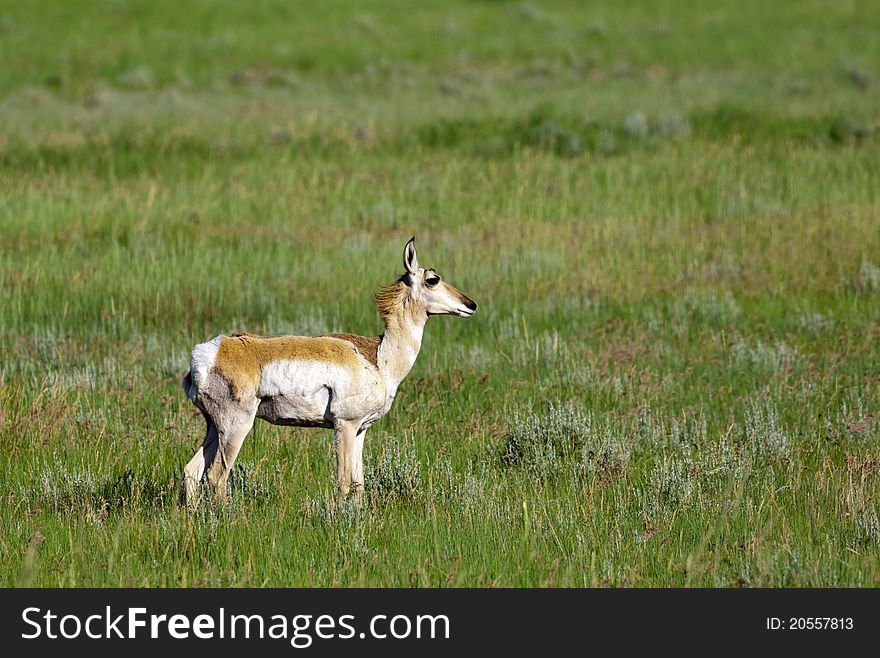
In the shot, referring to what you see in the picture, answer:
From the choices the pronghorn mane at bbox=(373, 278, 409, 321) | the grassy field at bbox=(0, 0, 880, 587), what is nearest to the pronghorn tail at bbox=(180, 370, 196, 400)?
the grassy field at bbox=(0, 0, 880, 587)

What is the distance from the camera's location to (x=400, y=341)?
7.65 meters

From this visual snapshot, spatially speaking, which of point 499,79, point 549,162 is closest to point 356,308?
point 549,162

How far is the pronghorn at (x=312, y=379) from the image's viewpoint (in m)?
7.08

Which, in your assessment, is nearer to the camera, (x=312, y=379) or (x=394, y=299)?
(x=312, y=379)

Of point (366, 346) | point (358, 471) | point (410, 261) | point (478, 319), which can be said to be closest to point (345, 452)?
point (358, 471)

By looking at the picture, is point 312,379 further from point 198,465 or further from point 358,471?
point 198,465

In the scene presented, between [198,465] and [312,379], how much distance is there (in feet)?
2.84

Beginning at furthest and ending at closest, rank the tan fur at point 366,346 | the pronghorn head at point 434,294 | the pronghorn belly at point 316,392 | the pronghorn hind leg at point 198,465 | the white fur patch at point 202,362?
the pronghorn head at point 434,294 < the tan fur at point 366,346 < the pronghorn hind leg at point 198,465 < the pronghorn belly at point 316,392 < the white fur patch at point 202,362

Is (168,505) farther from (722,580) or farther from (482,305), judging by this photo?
(482,305)

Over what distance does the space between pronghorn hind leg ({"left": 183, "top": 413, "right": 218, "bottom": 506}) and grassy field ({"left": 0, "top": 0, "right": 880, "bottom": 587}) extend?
14cm

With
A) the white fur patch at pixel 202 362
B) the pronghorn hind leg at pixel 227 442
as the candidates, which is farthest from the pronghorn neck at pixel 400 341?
the white fur patch at pixel 202 362

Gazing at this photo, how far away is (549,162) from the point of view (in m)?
20.8

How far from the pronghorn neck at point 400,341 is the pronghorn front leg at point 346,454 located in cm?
40

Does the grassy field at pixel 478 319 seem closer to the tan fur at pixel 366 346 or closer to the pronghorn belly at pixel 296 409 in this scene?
the pronghorn belly at pixel 296 409
